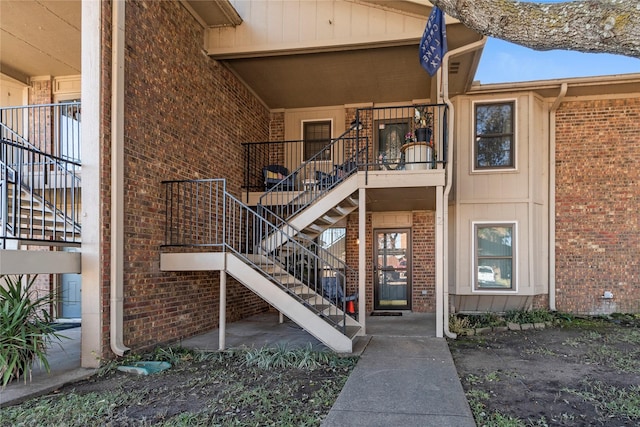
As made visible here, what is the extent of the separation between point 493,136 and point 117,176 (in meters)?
7.15

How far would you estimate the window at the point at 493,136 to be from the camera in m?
8.51

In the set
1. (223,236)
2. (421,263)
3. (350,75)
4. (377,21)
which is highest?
(377,21)

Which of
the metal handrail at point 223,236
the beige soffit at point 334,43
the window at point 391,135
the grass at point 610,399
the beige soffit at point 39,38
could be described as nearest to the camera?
the grass at point 610,399

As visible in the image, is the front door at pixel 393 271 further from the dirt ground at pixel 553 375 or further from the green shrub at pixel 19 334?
the green shrub at pixel 19 334

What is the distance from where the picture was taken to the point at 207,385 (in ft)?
14.6

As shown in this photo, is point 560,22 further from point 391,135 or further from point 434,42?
point 391,135

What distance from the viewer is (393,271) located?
9383 mm

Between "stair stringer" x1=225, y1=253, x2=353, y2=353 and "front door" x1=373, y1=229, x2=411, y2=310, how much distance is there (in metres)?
3.88

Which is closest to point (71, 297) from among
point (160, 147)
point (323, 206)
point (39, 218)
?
point (39, 218)

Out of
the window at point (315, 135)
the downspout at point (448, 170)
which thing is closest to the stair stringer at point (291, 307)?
the downspout at point (448, 170)

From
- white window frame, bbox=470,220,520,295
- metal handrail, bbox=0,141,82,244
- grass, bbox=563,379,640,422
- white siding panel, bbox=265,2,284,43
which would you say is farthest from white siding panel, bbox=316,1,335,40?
grass, bbox=563,379,640,422

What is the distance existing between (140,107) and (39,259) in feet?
7.76

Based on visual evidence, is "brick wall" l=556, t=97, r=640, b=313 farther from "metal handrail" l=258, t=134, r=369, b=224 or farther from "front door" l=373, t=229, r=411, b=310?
"metal handrail" l=258, t=134, r=369, b=224

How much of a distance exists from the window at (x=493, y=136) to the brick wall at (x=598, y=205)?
3.72ft
